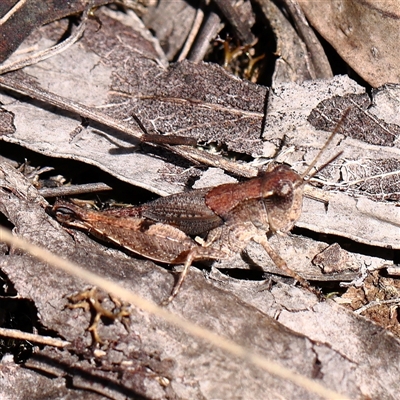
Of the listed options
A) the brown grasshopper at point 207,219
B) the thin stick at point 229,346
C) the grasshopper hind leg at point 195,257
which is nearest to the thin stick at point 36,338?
the thin stick at point 229,346

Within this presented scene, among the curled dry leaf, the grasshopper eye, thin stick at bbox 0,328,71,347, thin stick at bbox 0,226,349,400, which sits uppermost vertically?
the curled dry leaf

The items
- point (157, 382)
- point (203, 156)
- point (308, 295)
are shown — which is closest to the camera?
point (157, 382)

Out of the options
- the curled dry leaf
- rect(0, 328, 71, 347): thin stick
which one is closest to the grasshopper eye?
the curled dry leaf

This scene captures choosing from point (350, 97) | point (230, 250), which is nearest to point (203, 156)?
point (230, 250)

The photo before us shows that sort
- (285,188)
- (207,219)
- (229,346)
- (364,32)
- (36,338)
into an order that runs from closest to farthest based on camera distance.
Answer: (229,346) < (36,338) < (285,188) < (207,219) < (364,32)

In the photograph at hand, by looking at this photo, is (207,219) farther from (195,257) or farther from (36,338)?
(36,338)

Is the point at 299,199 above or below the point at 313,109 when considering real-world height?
below

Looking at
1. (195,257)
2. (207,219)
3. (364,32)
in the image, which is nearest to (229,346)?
(195,257)

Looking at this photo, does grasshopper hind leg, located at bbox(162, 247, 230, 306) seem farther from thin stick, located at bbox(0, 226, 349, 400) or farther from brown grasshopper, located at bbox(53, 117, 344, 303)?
thin stick, located at bbox(0, 226, 349, 400)

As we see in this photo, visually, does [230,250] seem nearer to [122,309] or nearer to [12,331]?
[122,309]
